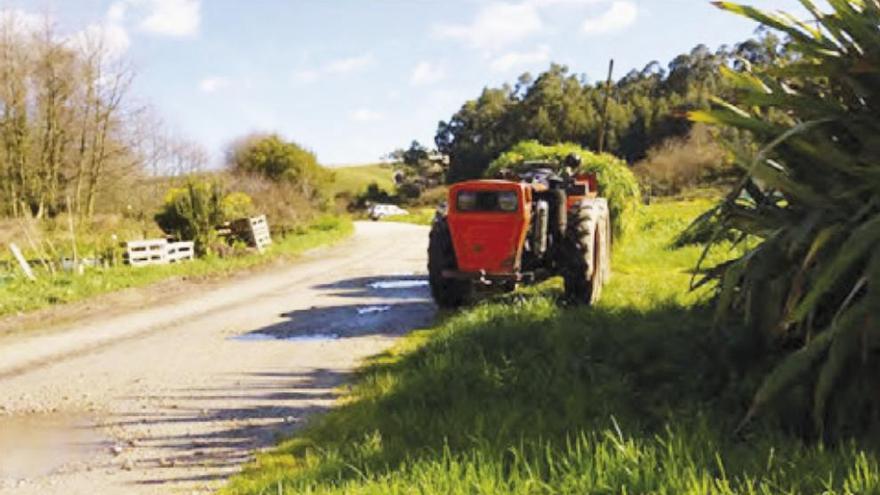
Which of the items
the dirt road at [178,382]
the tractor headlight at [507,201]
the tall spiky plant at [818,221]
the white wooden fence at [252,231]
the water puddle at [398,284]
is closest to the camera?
the tall spiky plant at [818,221]

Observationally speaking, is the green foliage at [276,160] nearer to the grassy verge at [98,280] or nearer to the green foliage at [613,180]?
the grassy verge at [98,280]

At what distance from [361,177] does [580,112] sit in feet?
163

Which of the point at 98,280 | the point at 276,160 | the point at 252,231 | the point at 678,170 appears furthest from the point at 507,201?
the point at 678,170

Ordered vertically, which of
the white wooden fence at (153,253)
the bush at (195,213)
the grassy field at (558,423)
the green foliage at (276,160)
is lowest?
the grassy field at (558,423)

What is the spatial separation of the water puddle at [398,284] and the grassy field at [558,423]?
19.5 ft

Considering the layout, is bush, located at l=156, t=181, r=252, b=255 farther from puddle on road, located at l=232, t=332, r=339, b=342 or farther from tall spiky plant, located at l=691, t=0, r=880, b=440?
tall spiky plant, located at l=691, t=0, r=880, b=440

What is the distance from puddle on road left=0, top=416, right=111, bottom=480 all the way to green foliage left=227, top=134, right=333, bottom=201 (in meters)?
31.5

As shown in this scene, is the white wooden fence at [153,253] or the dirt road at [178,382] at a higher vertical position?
the white wooden fence at [153,253]

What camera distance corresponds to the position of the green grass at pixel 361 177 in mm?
83500

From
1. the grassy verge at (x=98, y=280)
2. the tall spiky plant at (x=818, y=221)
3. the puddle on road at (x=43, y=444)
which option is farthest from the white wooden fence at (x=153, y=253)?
the tall spiky plant at (x=818, y=221)

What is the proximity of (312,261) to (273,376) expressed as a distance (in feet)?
41.3

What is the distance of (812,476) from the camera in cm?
292

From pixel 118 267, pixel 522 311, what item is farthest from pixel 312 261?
pixel 522 311

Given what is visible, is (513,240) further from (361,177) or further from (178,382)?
(361,177)
